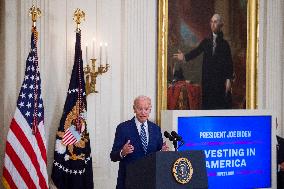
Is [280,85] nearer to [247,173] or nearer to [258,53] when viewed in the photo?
[258,53]

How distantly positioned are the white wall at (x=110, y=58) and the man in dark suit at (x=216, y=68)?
90 centimetres

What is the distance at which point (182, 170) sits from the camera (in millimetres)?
2715

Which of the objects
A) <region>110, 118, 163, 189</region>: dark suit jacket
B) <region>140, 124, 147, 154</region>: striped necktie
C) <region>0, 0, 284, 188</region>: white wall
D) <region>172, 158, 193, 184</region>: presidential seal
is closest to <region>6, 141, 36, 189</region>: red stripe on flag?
<region>0, 0, 284, 188</region>: white wall

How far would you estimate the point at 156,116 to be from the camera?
5.96 meters

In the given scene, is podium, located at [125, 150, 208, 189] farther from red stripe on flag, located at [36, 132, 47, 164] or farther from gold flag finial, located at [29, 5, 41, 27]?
gold flag finial, located at [29, 5, 41, 27]

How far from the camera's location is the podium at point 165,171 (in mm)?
2627

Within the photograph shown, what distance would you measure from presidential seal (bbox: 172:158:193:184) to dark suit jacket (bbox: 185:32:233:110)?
144 inches

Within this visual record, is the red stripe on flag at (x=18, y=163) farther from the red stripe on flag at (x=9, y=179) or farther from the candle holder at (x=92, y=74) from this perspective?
the candle holder at (x=92, y=74)

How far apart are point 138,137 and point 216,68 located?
2.78m

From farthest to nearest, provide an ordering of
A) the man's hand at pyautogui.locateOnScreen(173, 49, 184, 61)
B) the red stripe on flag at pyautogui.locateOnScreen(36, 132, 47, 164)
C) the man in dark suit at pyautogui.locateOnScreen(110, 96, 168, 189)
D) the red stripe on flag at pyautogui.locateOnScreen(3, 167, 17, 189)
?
the man's hand at pyautogui.locateOnScreen(173, 49, 184, 61)
the red stripe on flag at pyautogui.locateOnScreen(36, 132, 47, 164)
the red stripe on flag at pyautogui.locateOnScreen(3, 167, 17, 189)
the man in dark suit at pyautogui.locateOnScreen(110, 96, 168, 189)

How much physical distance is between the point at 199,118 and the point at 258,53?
236 centimetres

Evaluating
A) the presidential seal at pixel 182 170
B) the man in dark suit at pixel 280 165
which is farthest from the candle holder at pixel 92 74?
the man in dark suit at pixel 280 165

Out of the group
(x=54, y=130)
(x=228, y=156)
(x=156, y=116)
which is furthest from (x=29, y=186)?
(x=228, y=156)

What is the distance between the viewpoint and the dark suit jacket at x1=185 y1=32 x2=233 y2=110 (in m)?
6.40
